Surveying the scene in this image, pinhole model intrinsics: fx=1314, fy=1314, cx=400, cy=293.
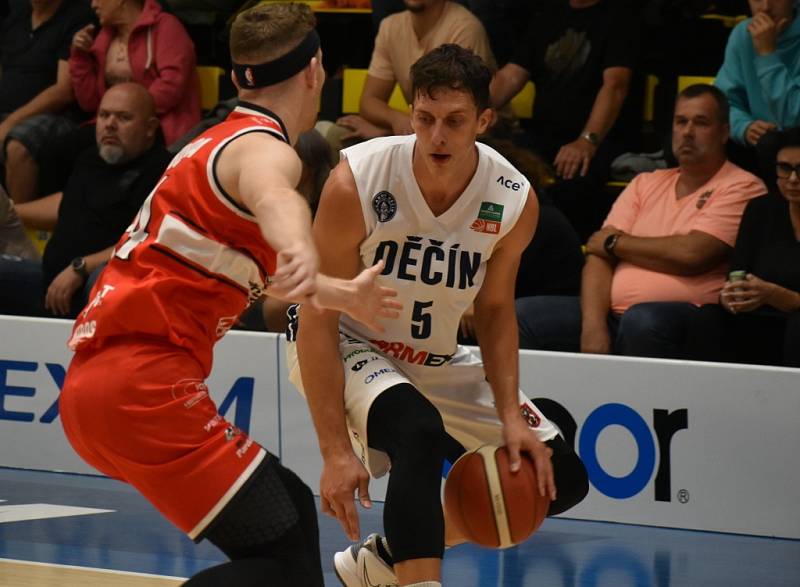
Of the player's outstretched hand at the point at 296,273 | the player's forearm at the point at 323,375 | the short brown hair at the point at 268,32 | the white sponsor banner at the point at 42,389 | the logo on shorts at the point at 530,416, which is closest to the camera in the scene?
the player's outstretched hand at the point at 296,273

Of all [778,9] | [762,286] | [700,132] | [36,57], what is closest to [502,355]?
[762,286]

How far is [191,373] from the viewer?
304 centimetres

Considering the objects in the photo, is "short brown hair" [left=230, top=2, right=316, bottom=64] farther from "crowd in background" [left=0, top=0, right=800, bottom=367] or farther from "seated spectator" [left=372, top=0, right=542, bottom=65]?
"seated spectator" [left=372, top=0, right=542, bottom=65]

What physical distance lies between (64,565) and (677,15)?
4765 mm

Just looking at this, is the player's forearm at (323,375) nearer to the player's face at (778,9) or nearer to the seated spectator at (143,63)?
the player's face at (778,9)

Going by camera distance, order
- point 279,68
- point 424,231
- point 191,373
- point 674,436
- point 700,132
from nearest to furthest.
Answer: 1. point 191,373
2. point 279,68
3. point 424,231
4. point 674,436
5. point 700,132

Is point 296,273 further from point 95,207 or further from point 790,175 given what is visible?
point 95,207

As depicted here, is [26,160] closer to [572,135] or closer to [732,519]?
[572,135]

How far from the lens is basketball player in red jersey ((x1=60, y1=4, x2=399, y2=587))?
2.95 meters

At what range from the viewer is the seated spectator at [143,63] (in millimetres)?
7973

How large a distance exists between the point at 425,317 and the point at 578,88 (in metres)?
3.69

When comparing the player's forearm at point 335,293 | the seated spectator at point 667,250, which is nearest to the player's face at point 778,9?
the seated spectator at point 667,250

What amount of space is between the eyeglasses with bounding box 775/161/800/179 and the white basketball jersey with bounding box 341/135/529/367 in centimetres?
220

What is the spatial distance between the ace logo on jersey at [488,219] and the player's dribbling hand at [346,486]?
0.77 metres
